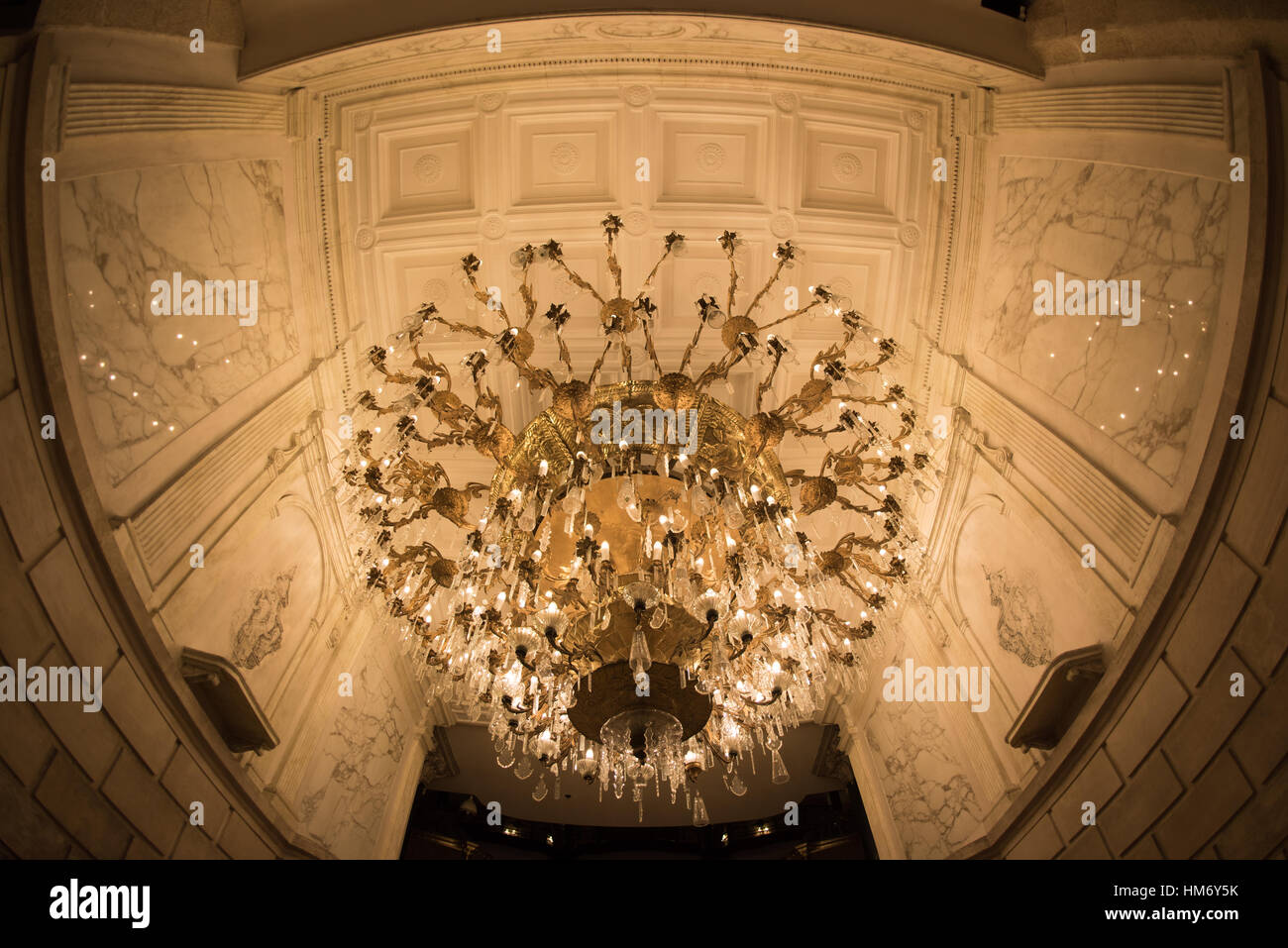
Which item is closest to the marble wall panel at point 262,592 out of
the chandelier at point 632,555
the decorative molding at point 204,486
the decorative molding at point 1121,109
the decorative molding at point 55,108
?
the decorative molding at point 204,486

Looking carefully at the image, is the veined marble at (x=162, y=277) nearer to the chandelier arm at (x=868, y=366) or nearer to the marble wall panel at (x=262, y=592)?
the marble wall panel at (x=262, y=592)

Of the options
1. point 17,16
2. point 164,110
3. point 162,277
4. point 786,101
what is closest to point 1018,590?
point 786,101

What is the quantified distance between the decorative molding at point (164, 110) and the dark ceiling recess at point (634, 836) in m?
6.95

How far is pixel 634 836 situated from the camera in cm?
930

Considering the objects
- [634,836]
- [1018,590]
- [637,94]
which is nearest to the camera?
[1018,590]

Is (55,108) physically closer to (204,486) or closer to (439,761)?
(204,486)

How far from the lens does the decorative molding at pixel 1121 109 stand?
13.1ft

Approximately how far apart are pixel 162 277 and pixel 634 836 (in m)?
8.01

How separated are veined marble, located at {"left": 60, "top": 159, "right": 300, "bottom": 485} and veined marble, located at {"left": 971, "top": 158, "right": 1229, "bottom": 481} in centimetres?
557

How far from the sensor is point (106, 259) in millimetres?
4098

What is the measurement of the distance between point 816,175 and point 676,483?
2.99 m

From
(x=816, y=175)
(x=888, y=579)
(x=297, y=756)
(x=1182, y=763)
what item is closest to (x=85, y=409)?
(x=297, y=756)

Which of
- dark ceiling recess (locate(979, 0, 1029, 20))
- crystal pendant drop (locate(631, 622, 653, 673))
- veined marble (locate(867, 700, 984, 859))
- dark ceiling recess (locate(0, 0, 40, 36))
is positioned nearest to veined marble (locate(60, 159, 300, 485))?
dark ceiling recess (locate(0, 0, 40, 36))

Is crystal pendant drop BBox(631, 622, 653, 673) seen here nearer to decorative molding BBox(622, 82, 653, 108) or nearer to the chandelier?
the chandelier
